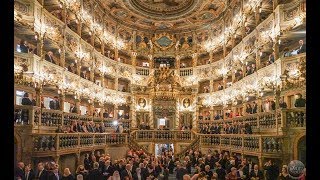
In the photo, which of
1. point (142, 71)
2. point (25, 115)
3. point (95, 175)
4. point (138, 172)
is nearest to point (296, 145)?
point (138, 172)

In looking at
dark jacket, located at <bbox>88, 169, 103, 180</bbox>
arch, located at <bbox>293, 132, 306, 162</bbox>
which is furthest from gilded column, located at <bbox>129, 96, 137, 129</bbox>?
dark jacket, located at <bbox>88, 169, 103, 180</bbox>

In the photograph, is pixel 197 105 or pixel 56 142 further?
pixel 197 105

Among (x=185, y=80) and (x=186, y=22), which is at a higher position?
(x=186, y=22)

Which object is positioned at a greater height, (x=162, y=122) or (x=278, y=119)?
(x=278, y=119)

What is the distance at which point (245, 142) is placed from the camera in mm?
18828

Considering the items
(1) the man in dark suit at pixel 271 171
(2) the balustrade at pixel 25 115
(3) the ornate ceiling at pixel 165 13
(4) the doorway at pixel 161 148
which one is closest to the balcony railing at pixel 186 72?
(3) the ornate ceiling at pixel 165 13

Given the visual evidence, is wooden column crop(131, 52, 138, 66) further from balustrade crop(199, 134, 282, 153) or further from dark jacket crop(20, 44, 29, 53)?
dark jacket crop(20, 44, 29, 53)

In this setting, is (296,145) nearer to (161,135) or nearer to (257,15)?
(257,15)

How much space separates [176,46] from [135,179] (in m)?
25.8

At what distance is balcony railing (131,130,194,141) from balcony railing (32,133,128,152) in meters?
3.64

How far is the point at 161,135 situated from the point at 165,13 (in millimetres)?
13624

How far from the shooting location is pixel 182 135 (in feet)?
93.0
